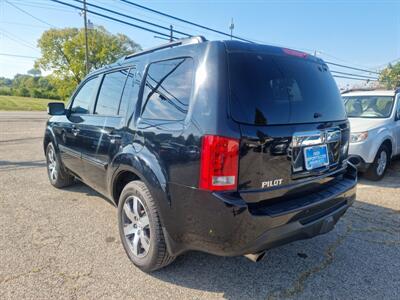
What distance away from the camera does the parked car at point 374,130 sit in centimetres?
513

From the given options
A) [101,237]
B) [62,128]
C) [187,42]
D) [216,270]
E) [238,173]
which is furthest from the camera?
[62,128]

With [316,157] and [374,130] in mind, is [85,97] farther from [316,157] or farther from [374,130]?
[374,130]

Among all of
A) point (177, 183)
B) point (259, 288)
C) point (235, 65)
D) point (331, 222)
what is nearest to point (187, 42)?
point (235, 65)

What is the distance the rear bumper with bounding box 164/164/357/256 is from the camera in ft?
6.05

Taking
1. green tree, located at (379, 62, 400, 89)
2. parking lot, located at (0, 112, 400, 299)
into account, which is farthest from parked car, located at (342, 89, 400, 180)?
green tree, located at (379, 62, 400, 89)

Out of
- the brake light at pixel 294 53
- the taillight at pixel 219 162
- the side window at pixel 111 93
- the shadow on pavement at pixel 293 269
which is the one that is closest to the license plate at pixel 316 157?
the taillight at pixel 219 162

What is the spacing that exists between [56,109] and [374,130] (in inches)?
212

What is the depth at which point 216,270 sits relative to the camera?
8.40ft

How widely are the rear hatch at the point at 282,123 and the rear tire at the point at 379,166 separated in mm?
3344

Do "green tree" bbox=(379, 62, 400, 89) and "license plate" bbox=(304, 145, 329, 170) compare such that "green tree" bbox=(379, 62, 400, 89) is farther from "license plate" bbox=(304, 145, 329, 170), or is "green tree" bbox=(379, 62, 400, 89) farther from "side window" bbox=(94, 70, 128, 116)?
"side window" bbox=(94, 70, 128, 116)

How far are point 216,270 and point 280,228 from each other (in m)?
0.89

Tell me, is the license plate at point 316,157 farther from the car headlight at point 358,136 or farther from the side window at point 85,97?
the car headlight at point 358,136

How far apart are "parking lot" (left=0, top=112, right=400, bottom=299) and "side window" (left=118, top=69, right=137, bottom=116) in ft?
4.61

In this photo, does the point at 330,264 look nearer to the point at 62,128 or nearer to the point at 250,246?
the point at 250,246
